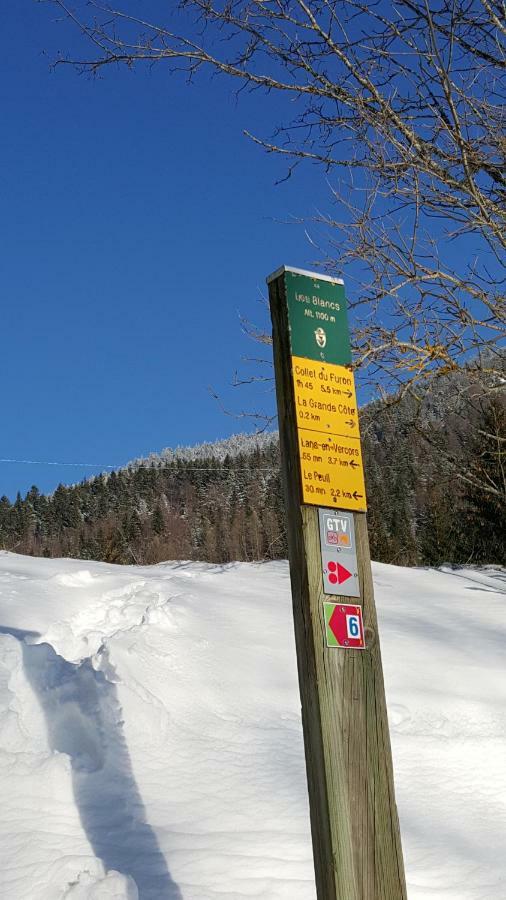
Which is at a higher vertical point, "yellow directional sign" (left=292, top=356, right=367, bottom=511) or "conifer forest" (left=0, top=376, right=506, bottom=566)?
"conifer forest" (left=0, top=376, right=506, bottom=566)

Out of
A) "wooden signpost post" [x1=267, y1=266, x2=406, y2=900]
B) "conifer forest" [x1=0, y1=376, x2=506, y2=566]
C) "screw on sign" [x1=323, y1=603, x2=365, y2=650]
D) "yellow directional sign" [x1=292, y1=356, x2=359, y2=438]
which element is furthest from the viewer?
"conifer forest" [x1=0, y1=376, x2=506, y2=566]

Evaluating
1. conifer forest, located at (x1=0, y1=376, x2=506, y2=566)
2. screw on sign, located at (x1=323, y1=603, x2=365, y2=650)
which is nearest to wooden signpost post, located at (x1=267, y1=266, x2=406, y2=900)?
screw on sign, located at (x1=323, y1=603, x2=365, y2=650)

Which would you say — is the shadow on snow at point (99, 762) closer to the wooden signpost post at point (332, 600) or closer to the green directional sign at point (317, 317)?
the wooden signpost post at point (332, 600)

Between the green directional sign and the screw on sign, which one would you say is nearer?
the screw on sign

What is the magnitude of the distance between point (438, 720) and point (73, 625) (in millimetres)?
2614

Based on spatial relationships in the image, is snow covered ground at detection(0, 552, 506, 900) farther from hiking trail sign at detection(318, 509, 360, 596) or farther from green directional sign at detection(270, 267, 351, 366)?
green directional sign at detection(270, 267, 351, 366)

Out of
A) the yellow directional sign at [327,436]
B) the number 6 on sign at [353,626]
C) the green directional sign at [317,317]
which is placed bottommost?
the number 6 on sign at [353,626]

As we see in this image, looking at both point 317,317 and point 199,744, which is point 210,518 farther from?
point 317,317

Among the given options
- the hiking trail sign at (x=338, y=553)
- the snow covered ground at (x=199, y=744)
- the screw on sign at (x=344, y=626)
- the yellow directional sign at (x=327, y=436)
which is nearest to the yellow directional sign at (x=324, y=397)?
the yellow directional sign at (x=327, y=436)

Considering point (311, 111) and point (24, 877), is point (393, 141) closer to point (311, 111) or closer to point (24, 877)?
point (311, 111)

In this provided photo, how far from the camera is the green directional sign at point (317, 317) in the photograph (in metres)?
→ 2.59

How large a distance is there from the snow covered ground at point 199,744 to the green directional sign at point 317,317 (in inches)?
78.8

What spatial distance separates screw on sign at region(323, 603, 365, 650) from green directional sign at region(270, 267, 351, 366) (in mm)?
790

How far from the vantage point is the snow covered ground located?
3176 mm
